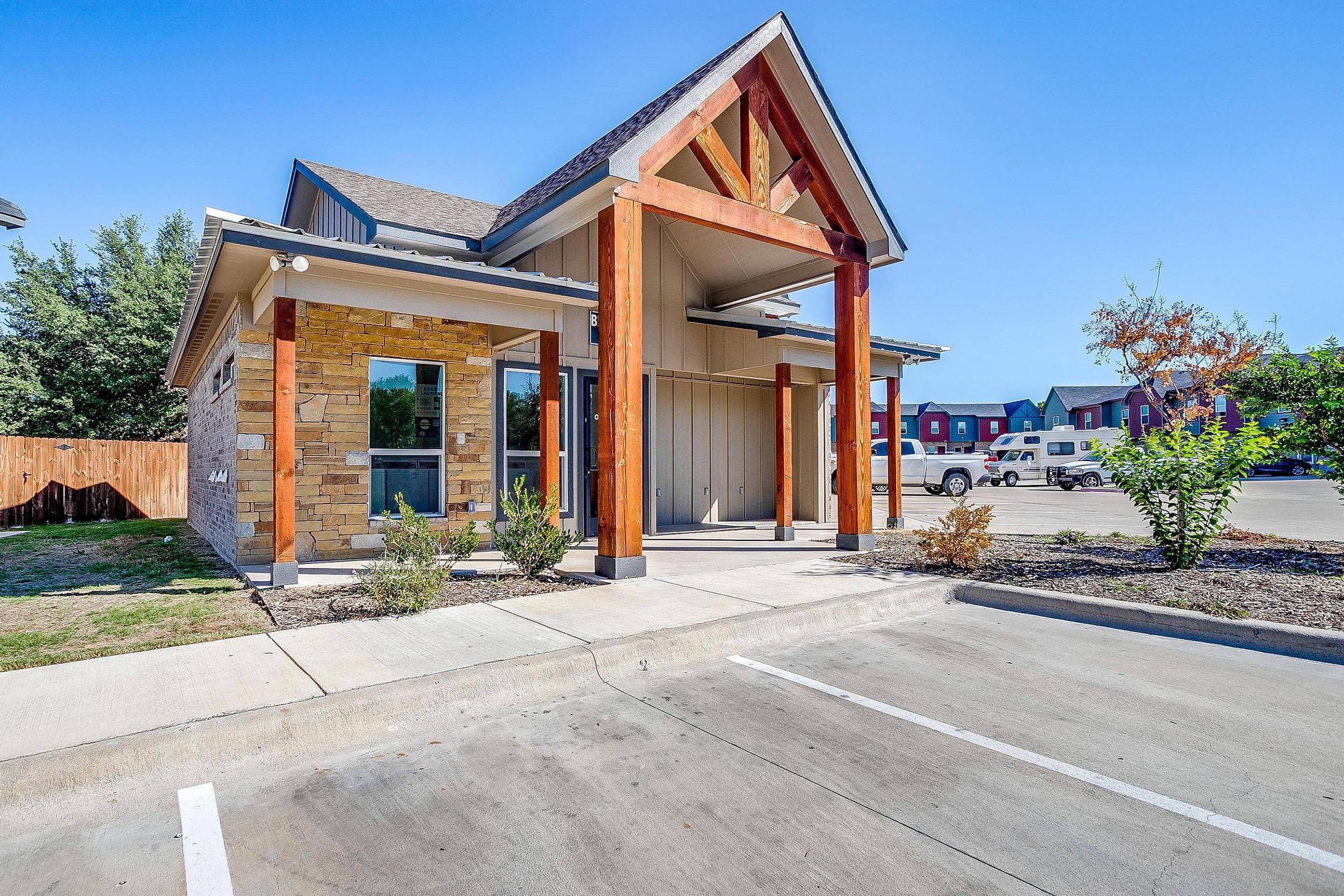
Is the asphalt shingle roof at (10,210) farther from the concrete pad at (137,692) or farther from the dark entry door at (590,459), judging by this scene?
the dark entry door at (590,459)

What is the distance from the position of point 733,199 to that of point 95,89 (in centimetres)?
1097

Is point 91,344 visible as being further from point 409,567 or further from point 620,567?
point 620,567

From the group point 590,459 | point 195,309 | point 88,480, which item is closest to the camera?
point 195,309

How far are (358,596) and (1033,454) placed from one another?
1350 inches

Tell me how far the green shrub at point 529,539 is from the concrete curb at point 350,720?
2444 mm

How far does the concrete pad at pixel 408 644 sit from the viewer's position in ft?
13.4

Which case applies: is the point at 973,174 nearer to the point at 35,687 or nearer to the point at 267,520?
the point at 267,520

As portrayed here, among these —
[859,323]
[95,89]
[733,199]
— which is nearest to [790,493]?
[859,323]

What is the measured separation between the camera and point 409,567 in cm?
590

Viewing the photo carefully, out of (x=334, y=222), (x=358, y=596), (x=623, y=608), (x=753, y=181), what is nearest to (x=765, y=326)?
(x=753, y=181)

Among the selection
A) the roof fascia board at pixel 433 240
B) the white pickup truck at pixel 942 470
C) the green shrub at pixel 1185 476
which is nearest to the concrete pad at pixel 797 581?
the green shrub at pixel 1185 476

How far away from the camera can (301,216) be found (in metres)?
13.6

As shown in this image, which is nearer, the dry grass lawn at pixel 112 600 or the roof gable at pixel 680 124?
the dry grass lawn at pixel 112 600

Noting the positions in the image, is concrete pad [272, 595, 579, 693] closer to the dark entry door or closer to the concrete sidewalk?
the concrete sidewalk
